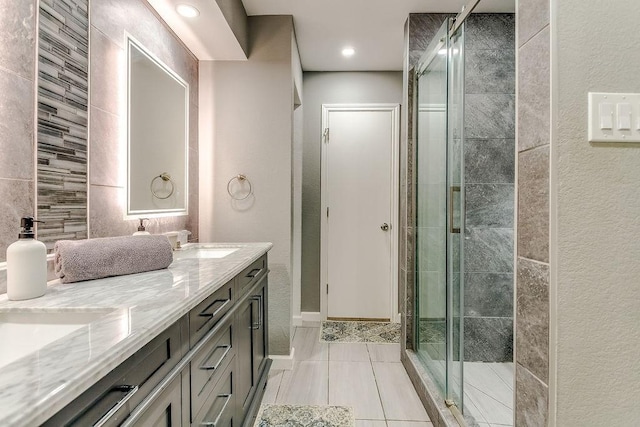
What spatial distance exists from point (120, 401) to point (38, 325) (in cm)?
38

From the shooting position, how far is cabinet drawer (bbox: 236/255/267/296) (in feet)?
5.28

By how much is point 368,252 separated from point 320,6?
2169 millimetres

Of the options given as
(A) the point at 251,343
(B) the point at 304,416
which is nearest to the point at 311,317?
(B) the point at 304,416

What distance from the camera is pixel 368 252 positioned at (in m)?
3.54

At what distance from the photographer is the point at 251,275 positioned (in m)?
1.80

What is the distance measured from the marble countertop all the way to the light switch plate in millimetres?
1183

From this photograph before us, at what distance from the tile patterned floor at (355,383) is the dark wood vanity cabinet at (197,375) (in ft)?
1.09

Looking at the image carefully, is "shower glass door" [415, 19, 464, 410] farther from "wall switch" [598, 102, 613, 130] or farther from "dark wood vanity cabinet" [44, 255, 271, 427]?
"dark wood vanity cabinet" [44, 255, 271, 427]

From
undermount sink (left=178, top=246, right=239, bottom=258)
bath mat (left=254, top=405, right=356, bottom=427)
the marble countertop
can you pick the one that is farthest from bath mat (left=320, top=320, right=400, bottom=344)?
the marble countertop

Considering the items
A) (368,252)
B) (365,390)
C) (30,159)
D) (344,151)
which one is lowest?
(365,390)

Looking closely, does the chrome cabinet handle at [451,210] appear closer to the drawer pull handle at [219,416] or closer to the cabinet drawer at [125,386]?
the drawer pull handle at [219,416]

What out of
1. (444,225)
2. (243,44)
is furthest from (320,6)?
(444,225)

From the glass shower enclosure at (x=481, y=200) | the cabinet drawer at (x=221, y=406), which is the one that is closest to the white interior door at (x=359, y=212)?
the glass shower enclosure at (x=481, y=200)

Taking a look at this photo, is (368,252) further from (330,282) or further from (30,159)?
(30,159)
